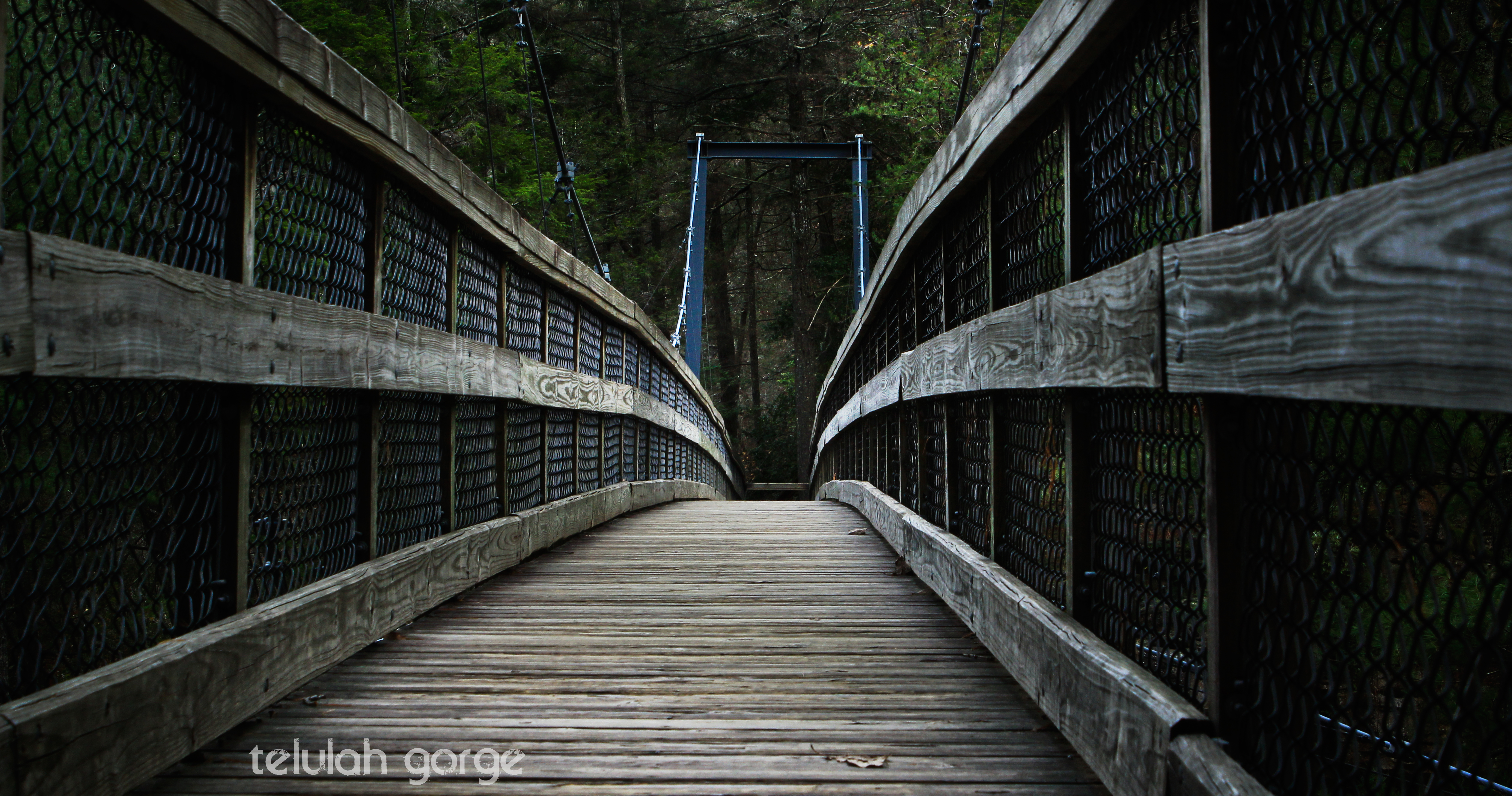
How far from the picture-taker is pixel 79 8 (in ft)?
5.05

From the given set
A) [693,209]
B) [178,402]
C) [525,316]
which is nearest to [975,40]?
[525,316]

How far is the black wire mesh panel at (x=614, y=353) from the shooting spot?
5824mm

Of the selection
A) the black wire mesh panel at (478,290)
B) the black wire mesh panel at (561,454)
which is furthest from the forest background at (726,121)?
the black wire mesh panel at (478,290)

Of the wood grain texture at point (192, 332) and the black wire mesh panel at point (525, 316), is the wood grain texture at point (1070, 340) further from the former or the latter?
the black wire mesh panel at point (525, 316)

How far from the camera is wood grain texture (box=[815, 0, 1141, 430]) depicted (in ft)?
5.93

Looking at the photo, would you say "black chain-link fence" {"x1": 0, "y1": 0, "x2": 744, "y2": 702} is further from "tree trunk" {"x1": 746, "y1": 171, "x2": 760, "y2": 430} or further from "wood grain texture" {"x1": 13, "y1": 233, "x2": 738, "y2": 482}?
"tree trunk" {"x1": 746, "y1": 171, "x2": 760, "y2": 430}

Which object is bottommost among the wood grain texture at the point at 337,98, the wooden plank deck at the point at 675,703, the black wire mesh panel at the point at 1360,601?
the wooden plank deck at the point at 675,703

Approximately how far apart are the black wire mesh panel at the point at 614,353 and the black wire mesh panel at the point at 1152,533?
409cm

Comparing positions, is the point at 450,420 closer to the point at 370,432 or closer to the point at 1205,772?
the point at 370,432

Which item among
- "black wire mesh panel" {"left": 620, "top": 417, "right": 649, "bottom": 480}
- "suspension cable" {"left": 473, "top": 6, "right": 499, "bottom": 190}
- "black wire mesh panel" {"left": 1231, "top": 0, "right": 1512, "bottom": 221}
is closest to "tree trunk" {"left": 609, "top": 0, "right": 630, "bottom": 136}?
"suspension cable" {"left": 473, "top": 6, "right": 499, "bottom": 190}

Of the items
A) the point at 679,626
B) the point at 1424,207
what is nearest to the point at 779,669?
the point at 679,626

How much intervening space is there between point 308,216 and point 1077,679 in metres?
1.91

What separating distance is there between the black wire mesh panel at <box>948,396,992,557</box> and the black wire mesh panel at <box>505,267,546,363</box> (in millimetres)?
1736

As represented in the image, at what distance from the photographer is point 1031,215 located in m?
2.44
